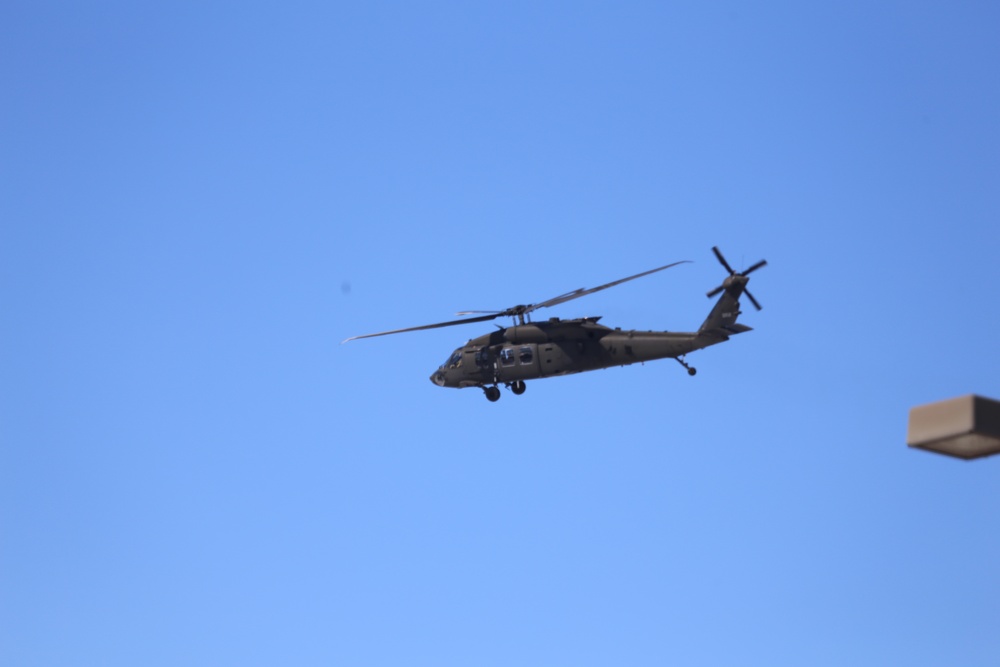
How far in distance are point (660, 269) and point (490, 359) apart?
12.5m

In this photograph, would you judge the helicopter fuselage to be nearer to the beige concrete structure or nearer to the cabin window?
the cabin window

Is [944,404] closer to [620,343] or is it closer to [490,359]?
[620,343]

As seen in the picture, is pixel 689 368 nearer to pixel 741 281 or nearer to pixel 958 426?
pixel 741 281

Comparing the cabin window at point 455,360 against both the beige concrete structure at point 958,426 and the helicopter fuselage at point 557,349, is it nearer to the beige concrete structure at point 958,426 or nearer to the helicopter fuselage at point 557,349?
the helicopter fuselage at point 557,349

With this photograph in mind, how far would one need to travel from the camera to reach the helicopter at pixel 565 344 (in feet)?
194

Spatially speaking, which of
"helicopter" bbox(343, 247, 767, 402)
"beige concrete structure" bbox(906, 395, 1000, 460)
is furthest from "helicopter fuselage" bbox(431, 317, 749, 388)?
"beige concrete structure" bbox(906, 395, 1000, 460)

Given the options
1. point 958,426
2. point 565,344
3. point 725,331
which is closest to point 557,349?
point 565,344

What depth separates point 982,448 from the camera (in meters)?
11.1

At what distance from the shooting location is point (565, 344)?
62156mm

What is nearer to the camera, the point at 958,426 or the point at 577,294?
the point at 958,426

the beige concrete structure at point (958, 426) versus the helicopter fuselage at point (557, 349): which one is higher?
the helicopter fuselage at point (557, 349)

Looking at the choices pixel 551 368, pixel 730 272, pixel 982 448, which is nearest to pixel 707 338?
pixel 730 272

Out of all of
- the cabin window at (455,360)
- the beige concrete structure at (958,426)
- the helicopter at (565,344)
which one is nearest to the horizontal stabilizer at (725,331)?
the helicopter at (565,344)

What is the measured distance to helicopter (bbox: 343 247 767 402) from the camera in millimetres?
59281
